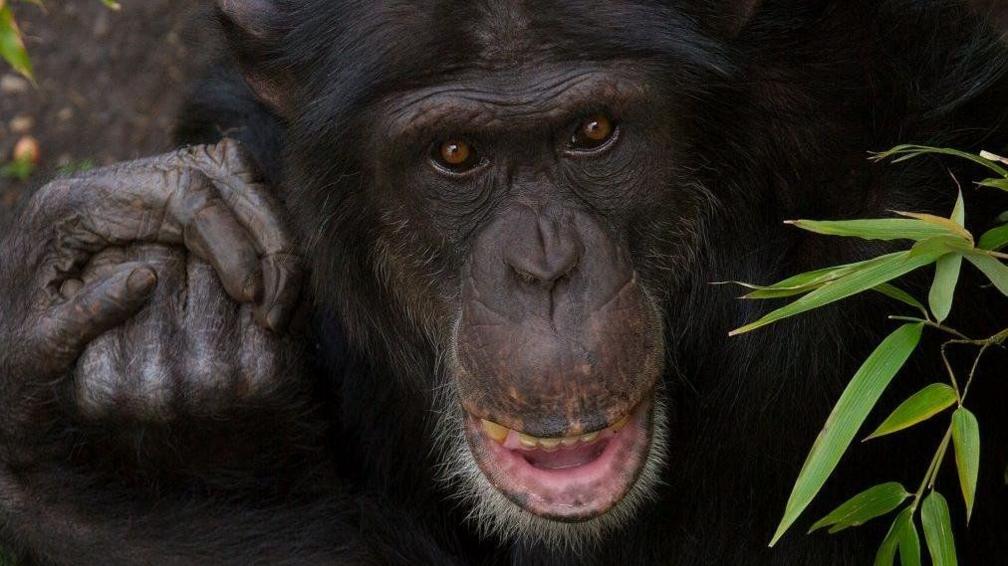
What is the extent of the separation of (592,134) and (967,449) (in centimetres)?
107

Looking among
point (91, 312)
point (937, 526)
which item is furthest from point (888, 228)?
point (91, 312)

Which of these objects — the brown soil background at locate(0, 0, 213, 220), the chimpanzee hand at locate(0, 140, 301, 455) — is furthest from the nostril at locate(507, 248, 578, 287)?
the brown soil background at locate(0, 0, 213, 220)

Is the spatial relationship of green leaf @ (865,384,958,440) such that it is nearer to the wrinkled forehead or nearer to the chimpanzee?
the chimpanzee

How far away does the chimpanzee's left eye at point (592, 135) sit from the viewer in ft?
11.1

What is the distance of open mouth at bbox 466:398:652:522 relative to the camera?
11.0ft

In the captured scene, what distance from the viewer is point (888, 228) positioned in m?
2.94

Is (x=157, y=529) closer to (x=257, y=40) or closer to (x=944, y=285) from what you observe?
(x=257, y=40)

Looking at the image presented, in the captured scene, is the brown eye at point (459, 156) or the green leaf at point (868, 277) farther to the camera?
the brown eye at point (459, 156)

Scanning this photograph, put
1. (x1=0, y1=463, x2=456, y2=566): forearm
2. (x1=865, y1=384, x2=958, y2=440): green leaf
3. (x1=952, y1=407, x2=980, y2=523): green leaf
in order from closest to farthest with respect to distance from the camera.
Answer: (x1=952, y1=407, x2=980, y2=523): green leaf
(x1=865, y1=384, x2=958, y2=440): green leaf
(x1=0, y1=463, x2=456, y2=566): forearm

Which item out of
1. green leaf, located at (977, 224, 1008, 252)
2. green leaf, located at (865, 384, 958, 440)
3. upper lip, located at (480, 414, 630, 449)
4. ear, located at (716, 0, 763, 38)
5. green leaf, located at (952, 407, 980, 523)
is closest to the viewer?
green leaf, located at (952, 407, 980, 523)

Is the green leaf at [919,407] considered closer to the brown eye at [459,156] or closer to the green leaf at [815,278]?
the green leaf at [815,278]

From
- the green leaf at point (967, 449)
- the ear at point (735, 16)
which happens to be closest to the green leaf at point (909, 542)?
the green leaf at point (967, 449)

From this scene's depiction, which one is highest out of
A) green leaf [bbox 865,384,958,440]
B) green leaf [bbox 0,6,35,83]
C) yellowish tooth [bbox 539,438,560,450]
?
green leaf [bbox 0,6,35,83]

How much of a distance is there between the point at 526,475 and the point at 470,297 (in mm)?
427
